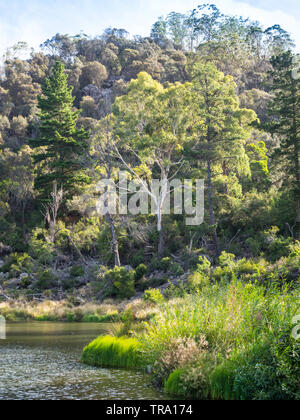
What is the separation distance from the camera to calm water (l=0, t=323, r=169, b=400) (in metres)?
8.26

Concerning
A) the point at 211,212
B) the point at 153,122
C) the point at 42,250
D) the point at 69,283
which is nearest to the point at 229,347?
the point at 211,212

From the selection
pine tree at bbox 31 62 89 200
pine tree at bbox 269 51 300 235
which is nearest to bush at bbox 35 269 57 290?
pine tree at bbox 31 62 89 200

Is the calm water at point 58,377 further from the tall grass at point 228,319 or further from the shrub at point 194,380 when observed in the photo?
the tall grass at point 228,319

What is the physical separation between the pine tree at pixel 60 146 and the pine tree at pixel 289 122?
18096 mm

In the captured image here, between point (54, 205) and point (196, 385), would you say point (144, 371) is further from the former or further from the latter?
point (54, 205)

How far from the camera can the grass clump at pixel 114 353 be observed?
11.3 meters

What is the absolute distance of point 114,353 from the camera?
38.7ft

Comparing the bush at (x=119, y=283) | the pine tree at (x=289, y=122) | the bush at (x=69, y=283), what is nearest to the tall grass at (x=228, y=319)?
the bush at (x=119, y=283)

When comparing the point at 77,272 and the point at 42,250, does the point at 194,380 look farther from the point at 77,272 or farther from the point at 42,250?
the point at 42,250

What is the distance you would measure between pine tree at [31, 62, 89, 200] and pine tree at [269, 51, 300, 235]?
59.4 ft

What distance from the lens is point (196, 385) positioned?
7828 millimetres

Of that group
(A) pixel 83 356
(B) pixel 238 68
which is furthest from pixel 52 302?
(B) pixel 238 68

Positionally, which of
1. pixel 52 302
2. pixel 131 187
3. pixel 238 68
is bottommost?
pixel 52 302

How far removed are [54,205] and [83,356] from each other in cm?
2854
